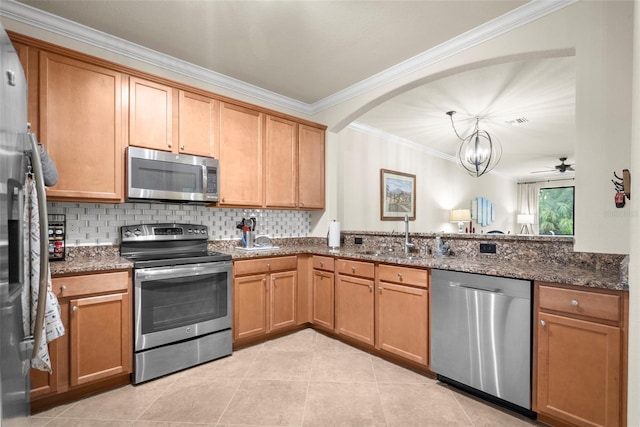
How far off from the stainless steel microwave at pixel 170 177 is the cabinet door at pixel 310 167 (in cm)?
106

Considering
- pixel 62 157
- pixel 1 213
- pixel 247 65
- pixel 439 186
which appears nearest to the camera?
pixel 1 213

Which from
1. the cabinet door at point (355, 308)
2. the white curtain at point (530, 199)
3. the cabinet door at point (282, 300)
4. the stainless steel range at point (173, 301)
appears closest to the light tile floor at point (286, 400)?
the stainless steel range at point (173, 301)

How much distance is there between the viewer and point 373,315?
268 centimetres

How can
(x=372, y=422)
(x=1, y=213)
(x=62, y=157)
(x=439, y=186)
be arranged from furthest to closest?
(x=439, y=186) < (x=62, y=157) < (x=372, y=422) < (x=1, y=213)

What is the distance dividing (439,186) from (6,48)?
6.28 meters

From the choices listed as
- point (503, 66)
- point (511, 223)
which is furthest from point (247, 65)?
point (511, 223)

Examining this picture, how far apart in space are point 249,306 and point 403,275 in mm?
1423

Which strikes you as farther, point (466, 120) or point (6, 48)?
point (466, 120)

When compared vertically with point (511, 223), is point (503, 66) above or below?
above

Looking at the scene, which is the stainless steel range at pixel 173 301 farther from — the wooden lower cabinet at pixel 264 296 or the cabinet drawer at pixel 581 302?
the cabinet drawer at pixel 581 302

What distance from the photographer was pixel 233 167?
9.93 ft

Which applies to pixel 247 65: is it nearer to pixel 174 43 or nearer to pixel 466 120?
pixel 174 43

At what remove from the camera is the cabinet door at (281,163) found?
330 centimetres

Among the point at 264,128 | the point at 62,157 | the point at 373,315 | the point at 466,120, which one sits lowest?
the point at 373,315
